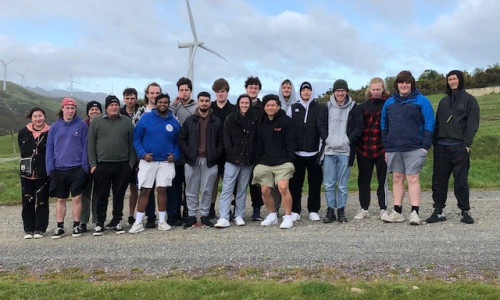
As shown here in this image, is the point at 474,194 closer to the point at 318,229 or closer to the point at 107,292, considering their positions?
the point at 318,229

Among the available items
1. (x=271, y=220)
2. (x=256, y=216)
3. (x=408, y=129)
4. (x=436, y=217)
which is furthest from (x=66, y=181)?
(x=436, y=217)

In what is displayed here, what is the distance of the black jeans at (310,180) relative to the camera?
326 inches

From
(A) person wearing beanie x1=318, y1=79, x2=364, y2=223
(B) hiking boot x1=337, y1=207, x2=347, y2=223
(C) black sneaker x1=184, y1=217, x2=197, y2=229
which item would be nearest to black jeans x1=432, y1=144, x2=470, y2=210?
(A) person wearing beanie x1=318, y1=79, x2=364, y2=223

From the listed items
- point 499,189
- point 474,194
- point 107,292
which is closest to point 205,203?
point 107,292

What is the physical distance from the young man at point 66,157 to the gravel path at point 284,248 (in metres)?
0.82

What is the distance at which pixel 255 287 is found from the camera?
4691 mm

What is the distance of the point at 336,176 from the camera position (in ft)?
26.8

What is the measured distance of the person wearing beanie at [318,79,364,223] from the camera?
7961 mm

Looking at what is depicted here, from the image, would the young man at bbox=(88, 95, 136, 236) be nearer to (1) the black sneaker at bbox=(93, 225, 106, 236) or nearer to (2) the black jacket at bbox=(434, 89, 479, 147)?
(1) the black sneaker at bbox=(93, 225, 106, 236)

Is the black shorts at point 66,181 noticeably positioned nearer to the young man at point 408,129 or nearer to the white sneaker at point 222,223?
the white sneaker at point 222,223

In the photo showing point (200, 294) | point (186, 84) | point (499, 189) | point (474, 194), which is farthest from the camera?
point (499, 189)

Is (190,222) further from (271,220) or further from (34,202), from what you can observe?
(34,202)

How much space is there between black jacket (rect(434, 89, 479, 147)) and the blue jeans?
5.84 feet

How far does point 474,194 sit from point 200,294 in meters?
8.99
